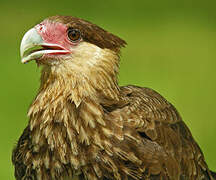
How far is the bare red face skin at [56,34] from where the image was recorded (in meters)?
2.55

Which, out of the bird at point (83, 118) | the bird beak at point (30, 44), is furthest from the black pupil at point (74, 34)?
the bird beak at point (30, 44)

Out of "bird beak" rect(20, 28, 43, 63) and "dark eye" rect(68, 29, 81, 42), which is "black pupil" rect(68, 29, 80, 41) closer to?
"dark eye" rect(68, 29, 81, 42)

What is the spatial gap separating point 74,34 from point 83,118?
47 cm

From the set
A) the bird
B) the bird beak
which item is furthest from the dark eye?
the bird beak

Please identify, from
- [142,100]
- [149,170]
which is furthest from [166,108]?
[149,170]

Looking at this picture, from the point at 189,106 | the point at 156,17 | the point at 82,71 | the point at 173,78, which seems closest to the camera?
the point at 82,71

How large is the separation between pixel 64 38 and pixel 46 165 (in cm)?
71

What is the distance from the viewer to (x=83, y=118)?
256 centimetres

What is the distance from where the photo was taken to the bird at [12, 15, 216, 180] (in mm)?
2527

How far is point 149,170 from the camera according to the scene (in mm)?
2574

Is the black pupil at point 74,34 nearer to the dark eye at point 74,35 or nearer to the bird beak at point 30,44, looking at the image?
the dark eye at point 74,35

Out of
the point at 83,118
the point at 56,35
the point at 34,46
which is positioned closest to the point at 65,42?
the point at 56,35

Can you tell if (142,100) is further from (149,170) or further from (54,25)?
(54,25)

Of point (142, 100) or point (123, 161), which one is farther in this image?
point (142, 100)
